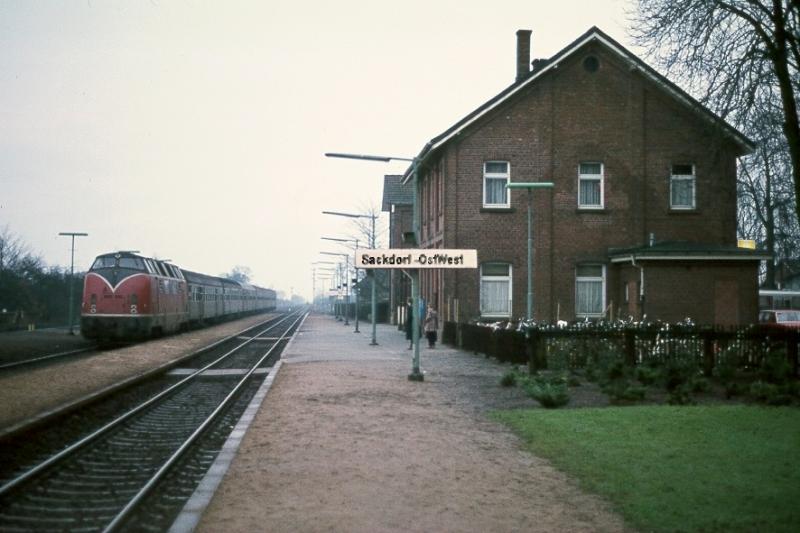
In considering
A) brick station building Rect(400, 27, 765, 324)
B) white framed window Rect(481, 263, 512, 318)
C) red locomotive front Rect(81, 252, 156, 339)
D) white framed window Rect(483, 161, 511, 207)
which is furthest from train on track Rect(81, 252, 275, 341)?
white framed window Rect(483, 161, 511, 207)

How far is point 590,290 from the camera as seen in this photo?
3166 cm

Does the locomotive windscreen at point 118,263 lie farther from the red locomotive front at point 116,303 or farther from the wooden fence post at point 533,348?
the wooden fence post at point 533,348

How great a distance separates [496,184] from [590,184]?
11.5ft

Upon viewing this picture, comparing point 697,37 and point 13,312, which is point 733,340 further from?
point 13,312

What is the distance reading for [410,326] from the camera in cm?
3397

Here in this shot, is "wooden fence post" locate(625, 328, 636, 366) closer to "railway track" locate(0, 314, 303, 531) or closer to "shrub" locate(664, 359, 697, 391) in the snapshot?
"shrub" locate(664, 359, 697, 391)

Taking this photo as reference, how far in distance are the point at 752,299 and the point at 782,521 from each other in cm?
2240

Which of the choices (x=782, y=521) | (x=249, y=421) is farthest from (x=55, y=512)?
(x=782, y=521)

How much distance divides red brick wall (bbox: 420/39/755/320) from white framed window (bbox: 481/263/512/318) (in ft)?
0.98

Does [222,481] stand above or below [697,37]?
below

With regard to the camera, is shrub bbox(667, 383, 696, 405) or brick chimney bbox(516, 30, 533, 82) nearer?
shrub bbox(667, 383, 696, 405)

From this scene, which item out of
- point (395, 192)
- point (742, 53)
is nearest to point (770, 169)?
point (742, 53)

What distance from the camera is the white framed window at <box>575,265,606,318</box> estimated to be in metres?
31.4

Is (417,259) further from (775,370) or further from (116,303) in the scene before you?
(116,303)
